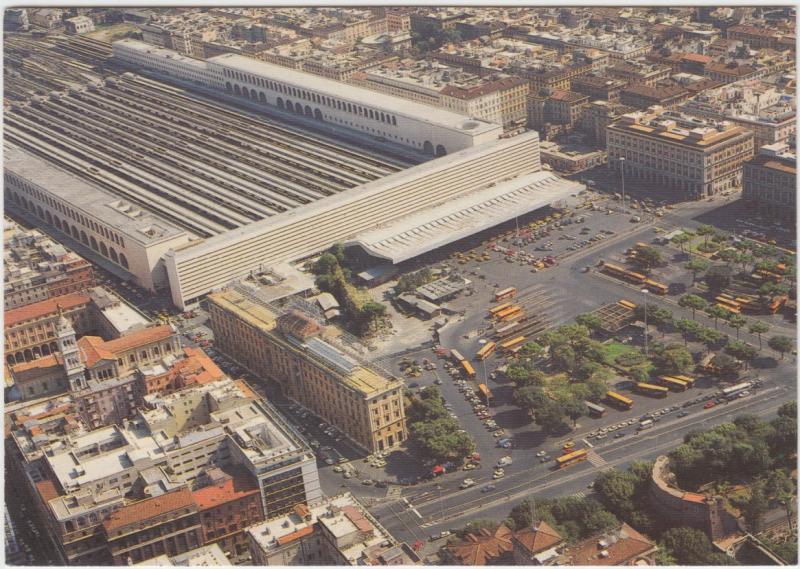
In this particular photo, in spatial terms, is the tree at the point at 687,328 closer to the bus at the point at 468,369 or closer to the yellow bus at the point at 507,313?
the yellow bus at the point at 507,313

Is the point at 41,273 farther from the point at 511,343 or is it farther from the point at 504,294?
the point at 511,343

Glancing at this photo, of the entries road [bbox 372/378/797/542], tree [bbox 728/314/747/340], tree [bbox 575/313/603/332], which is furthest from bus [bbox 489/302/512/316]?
road [bbox 372/378/797/542]

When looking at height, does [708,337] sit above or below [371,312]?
below

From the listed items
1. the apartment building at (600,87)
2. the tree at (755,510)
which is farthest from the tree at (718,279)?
the apartment building at (600,87)

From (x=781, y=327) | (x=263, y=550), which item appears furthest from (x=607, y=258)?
(x=263, y=550)

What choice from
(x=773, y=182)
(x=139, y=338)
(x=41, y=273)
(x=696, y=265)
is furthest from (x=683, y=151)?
(x=41, y=273)
